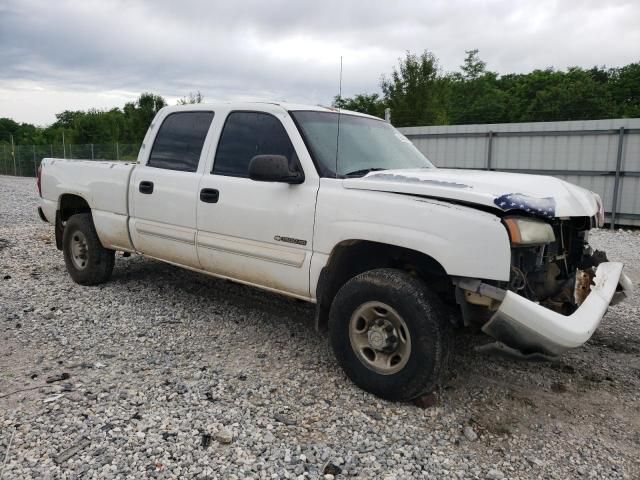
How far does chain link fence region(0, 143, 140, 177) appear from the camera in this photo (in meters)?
27.0

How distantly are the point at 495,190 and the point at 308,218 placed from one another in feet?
4.15

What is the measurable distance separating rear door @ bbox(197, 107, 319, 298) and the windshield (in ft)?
0.38

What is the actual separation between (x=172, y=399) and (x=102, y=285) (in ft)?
9.83

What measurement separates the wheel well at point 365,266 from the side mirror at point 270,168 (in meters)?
0.62

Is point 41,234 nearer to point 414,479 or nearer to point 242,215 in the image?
point 242,215

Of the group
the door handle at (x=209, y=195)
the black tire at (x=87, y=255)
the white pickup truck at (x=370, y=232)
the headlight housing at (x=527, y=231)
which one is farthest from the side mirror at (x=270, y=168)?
the black tire at (x=87, y=255)

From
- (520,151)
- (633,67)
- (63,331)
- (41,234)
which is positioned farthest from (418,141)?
(633,67)

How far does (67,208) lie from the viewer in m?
6.05

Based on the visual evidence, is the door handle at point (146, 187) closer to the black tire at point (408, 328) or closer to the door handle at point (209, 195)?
the door handle at point (209, 195)

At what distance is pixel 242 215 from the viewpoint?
4.05m

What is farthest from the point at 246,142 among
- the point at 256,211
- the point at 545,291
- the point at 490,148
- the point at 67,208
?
the point at 490,148

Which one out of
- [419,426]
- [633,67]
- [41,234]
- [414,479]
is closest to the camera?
[414,479]

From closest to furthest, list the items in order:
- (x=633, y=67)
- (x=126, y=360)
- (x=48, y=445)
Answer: (x=48, y=445) < (x=126, y=360) < (x=633, y=67)

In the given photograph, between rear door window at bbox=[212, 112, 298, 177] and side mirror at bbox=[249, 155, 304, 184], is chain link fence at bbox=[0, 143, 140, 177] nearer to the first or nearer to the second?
rear door window at bbox=[212, 112, 298, 177]
